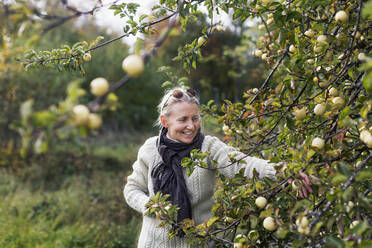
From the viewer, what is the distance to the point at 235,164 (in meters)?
1.87

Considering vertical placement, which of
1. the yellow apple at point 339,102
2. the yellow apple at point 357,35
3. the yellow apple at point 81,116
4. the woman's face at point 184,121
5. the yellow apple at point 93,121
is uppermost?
the yellow apple at point 81,116

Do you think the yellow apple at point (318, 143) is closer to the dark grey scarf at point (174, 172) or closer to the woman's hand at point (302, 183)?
the woman's hand at point (302, 183)

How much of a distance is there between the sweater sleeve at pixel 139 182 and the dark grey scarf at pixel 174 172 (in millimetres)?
107

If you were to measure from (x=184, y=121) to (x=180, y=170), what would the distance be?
287 mm

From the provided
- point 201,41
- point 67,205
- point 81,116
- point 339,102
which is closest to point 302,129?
point 339,102

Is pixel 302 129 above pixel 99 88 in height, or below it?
below

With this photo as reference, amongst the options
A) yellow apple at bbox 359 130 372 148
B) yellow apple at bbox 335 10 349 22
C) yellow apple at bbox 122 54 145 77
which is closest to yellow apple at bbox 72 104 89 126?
yellow apple at bbox 122 54 145 77

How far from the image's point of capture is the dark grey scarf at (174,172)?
6.14 ft

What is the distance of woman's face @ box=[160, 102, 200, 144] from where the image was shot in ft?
6.38

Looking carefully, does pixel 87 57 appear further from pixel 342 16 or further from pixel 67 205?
pixel 67 205

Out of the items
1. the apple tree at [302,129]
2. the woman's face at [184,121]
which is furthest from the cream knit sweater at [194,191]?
the apple tree at [302,129]

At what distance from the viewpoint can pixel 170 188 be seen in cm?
193

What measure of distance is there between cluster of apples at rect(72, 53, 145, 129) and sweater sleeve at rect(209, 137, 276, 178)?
999mm

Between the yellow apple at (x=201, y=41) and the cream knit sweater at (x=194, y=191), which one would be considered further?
the cream knit sweater at (x=194, y=191)
